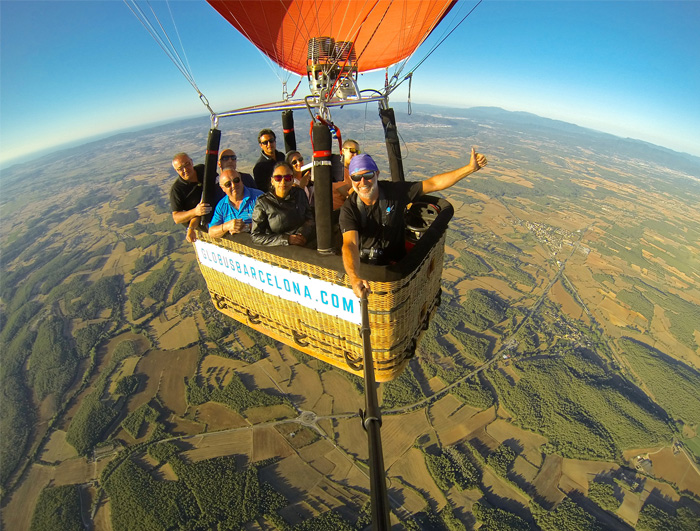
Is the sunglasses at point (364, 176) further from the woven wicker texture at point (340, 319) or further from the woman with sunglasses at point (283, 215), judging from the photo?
the woven wicker texture at point (340, 319)

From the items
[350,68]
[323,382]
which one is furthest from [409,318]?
[323,382]

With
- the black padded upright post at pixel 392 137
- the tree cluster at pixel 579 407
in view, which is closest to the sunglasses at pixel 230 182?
the black padded upright post at pixel 392 137

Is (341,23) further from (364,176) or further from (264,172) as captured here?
(364,176)

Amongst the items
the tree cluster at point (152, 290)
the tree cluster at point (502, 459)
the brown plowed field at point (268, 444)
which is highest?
the tree cluster at point (152, 290)

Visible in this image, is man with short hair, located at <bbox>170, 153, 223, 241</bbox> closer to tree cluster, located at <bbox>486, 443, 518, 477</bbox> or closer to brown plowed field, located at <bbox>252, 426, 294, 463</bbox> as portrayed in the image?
brown plowed field, located at <bbox>252, 426, 294, 463</bbox>

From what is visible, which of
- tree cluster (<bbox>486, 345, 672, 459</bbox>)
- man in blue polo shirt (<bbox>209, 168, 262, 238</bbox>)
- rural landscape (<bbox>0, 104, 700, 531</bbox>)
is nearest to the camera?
man in blue polo shirt (<bbox>209, 168, 262, 238</bbox>)

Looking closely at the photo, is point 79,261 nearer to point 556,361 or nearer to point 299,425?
point 299,425

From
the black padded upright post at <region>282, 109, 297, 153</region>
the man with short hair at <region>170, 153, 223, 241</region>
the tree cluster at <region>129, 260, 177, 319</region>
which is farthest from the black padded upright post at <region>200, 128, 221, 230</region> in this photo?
the tree cluster at <region>129, 260, 177, 319</region>
